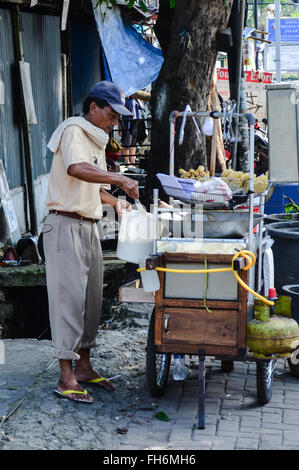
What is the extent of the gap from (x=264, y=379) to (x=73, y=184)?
6.24 ft

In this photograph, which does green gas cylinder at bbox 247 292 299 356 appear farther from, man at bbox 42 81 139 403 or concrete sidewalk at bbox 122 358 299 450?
man at bbox 42 81 139 403

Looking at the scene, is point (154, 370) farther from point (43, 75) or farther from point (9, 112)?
point (43, 75)

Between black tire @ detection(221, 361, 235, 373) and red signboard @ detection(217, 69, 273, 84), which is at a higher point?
red signboard @ detection(217, 69, 273, 84)

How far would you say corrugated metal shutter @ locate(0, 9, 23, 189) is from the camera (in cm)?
939

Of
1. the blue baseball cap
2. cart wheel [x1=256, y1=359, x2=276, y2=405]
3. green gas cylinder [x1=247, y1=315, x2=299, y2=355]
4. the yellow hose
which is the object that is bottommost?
cart wheel [x1=256, y1=359, x2=276, y2=405]

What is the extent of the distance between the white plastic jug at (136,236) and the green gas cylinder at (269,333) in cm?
88

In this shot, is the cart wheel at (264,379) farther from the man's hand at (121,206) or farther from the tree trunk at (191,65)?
the tree trunk at (191,65)

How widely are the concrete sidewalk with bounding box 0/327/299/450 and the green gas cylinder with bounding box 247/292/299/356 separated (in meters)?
0.50

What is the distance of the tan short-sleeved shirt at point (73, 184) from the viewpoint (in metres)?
4.97

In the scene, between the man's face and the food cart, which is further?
the man's face

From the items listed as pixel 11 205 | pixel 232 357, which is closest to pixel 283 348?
pixel 232 357

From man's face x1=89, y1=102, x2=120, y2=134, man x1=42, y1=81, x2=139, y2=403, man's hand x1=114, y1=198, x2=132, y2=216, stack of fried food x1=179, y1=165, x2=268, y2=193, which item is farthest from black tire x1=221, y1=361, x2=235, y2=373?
man's face x1=89, y1=102, x2=120, y2=134

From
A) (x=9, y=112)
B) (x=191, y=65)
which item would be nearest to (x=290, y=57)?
(x=191, y=65)

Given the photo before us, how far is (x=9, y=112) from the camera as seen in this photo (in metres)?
9.77
